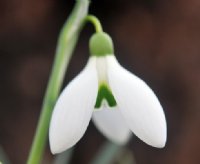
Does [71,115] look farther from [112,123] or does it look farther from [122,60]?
[122,60]

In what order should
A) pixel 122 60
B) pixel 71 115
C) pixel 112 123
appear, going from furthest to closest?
pixel 122 60
pixel 112 123
pixel 71 115

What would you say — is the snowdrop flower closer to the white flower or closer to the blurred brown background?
the white flower

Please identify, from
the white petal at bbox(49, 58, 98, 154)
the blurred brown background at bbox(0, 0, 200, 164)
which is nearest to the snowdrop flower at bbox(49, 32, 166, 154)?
the white petal at bbox(49, 58, 98, 154)

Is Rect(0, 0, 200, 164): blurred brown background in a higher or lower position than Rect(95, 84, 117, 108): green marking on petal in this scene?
lower

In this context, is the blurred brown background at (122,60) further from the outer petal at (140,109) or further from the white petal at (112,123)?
the outer petal at (140,109)

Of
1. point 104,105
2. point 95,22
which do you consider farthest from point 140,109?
point 95,22

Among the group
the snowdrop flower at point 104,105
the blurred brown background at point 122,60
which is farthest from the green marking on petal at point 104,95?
the blurred brown background at point 122,60

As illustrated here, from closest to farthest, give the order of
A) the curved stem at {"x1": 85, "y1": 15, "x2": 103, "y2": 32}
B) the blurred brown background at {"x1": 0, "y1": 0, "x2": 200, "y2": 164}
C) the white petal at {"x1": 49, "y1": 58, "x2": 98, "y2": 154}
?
the white petal at {"x1": 49, "y1": 58, "x2": 98, "y2": 154}
the curved stem at {"x1": 85, "y1": 15, "x2": 103, "y2": 32}
the blurred brown background at {"x1": 0, "y1": 0, "x2": 200, "y2": 164}
